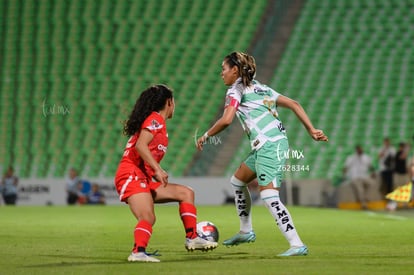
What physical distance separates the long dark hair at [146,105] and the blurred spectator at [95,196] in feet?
47.8

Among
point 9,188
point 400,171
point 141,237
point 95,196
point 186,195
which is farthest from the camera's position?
A: point 95,196

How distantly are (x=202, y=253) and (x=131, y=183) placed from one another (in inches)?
46.4

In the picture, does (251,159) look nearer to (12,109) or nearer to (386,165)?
(386,165)

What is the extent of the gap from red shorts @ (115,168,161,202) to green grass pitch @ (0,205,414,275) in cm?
59

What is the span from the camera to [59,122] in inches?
991

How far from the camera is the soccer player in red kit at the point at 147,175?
7.53 m

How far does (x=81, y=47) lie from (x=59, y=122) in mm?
3013

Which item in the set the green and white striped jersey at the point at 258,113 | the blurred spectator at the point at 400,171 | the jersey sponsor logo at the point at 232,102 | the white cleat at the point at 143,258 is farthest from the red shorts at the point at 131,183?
the blurred spectator at the point at 400,171

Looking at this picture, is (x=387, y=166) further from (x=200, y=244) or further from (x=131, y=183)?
(x=131, y=183)

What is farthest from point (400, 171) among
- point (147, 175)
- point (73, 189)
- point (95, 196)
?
point (147, 175)

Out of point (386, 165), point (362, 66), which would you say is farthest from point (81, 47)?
point (386, 165)

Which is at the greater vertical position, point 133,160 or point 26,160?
point 133,160

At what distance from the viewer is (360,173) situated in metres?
22.2

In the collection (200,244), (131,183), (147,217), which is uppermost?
(131,183)
